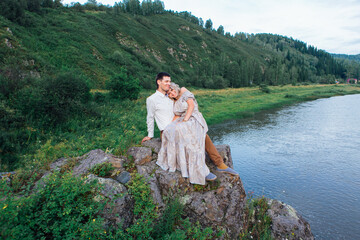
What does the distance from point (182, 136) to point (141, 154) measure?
137cm

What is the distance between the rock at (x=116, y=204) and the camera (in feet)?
13.2

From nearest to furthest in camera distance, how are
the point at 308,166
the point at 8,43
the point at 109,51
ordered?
the point at 308,166 → the point at 8,43 → the point at 109,51

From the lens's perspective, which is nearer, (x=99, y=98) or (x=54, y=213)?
(x=54, y=213)

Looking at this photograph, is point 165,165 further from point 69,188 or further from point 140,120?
point 140,120

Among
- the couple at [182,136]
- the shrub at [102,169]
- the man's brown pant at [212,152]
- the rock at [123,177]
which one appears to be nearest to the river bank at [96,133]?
the shrub at [102,169]

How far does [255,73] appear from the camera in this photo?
→ 79562mm

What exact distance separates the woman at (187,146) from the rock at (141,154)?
381 millimetres

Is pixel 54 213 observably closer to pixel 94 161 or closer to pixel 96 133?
pixel 94 161

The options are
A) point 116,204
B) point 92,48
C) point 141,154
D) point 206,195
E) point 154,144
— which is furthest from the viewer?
point 92,48

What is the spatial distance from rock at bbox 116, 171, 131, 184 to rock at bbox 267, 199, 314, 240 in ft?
14.1

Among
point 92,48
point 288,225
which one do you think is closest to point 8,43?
point 92,48

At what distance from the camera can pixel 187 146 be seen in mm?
5078

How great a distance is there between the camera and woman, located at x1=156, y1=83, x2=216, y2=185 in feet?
16.6

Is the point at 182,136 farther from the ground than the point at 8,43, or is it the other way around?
the point at 8,43
